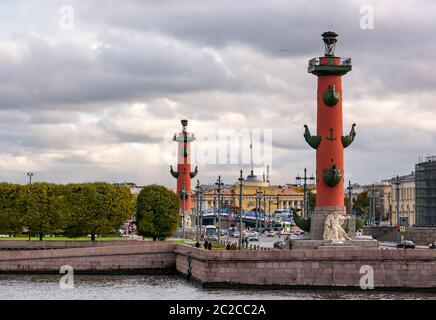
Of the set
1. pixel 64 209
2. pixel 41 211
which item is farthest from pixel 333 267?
pixel 41 211

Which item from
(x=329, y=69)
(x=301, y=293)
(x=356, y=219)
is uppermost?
(x=329, y=69)

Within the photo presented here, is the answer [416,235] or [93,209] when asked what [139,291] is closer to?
[93,209]

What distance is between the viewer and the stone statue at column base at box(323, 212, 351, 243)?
61.6m

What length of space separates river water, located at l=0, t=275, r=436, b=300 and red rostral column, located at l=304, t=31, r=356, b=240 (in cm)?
797

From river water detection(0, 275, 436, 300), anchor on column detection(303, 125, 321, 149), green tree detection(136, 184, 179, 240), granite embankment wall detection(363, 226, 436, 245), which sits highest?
anchor on column detection(303, 125, 321, 149)

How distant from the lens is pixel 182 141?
12350 centimetres

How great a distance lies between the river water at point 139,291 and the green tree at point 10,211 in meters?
23.0

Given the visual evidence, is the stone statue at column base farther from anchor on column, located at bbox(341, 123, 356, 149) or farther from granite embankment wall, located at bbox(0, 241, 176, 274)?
granite embankment wall, located at bbox(0, 241, 176, 274)

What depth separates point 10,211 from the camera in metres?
92.4

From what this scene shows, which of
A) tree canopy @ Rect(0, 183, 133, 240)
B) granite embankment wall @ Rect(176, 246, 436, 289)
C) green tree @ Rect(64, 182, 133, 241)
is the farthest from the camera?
tree canopy @ Rect(0, 183, 133, 240)

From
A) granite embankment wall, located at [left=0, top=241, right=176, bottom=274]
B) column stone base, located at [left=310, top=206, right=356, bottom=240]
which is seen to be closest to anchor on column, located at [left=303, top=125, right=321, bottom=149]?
column stone base, located at [left=310, top=206, right=356, bottom=240]
